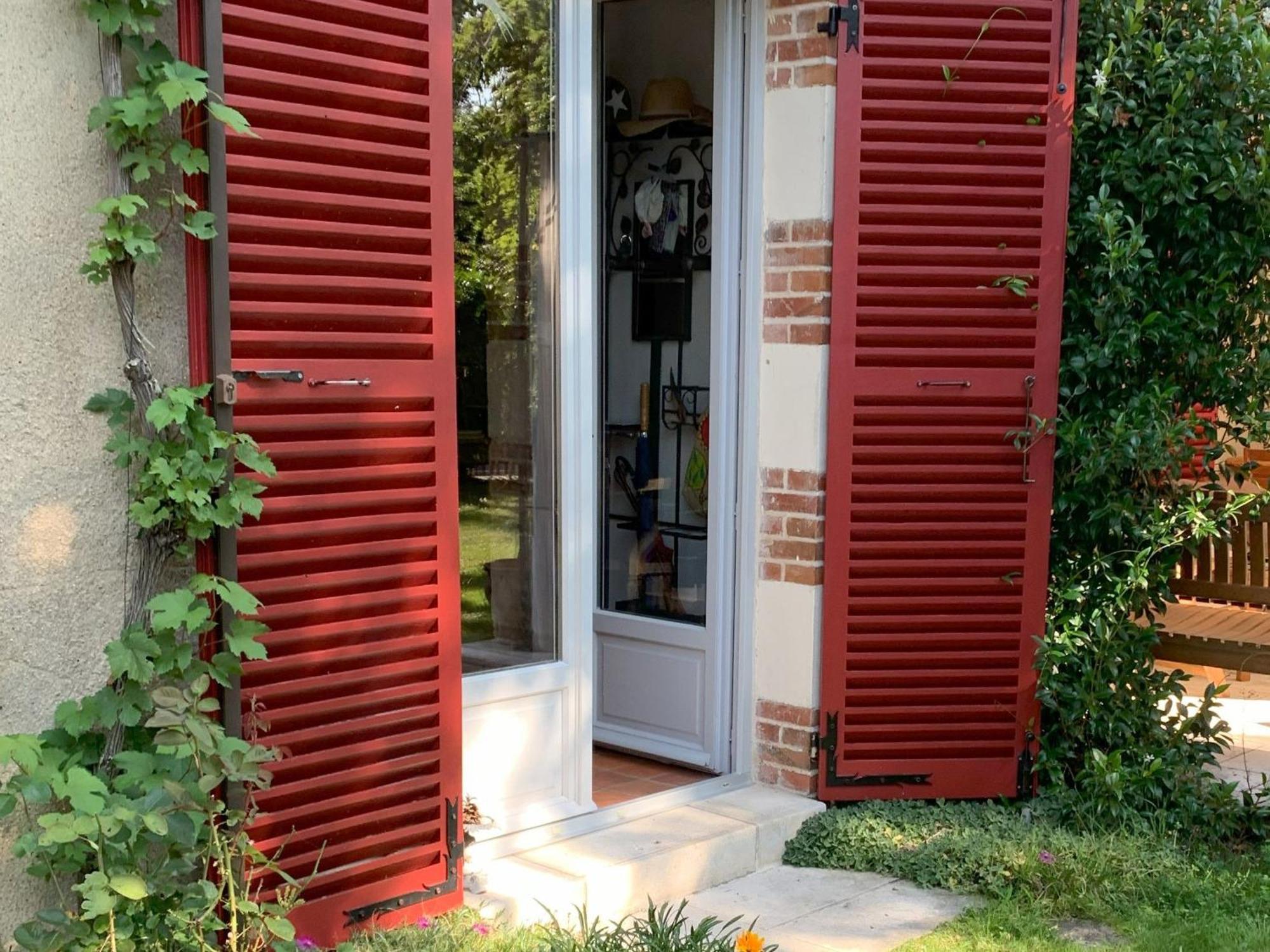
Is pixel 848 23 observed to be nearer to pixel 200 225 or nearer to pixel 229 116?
pixel 229 116

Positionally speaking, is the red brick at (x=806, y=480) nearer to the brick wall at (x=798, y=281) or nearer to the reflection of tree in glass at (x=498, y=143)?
the brick wall at (x=798, y=281)

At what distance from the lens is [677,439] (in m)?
5.31

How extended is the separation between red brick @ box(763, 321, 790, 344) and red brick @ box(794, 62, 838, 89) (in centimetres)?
79

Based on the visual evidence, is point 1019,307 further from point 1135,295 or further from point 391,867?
point 391,867

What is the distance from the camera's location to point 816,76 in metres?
4.49

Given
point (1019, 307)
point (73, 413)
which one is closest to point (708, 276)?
point (1019, 307)

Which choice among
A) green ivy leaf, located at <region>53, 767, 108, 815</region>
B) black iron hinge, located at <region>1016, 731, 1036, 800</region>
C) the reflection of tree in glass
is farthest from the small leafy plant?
black iron hinge, located at <region>1016, 731, 1036, 800</region>

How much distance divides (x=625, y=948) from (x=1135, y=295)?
281 centimetres

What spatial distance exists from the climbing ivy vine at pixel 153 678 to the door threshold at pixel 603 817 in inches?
40.5

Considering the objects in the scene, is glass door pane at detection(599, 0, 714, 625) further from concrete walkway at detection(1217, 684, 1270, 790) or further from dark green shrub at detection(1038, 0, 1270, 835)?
concrete walkway at detection(1217, 684, 1270, 790)

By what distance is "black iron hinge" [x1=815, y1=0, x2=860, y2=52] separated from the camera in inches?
174

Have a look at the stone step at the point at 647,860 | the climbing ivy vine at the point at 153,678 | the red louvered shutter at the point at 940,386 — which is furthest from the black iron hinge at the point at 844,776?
the climbing ivy vine at the point at 153,678

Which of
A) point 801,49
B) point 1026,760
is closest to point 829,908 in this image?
point 1026,760

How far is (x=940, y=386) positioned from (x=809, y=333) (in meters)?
0.48
